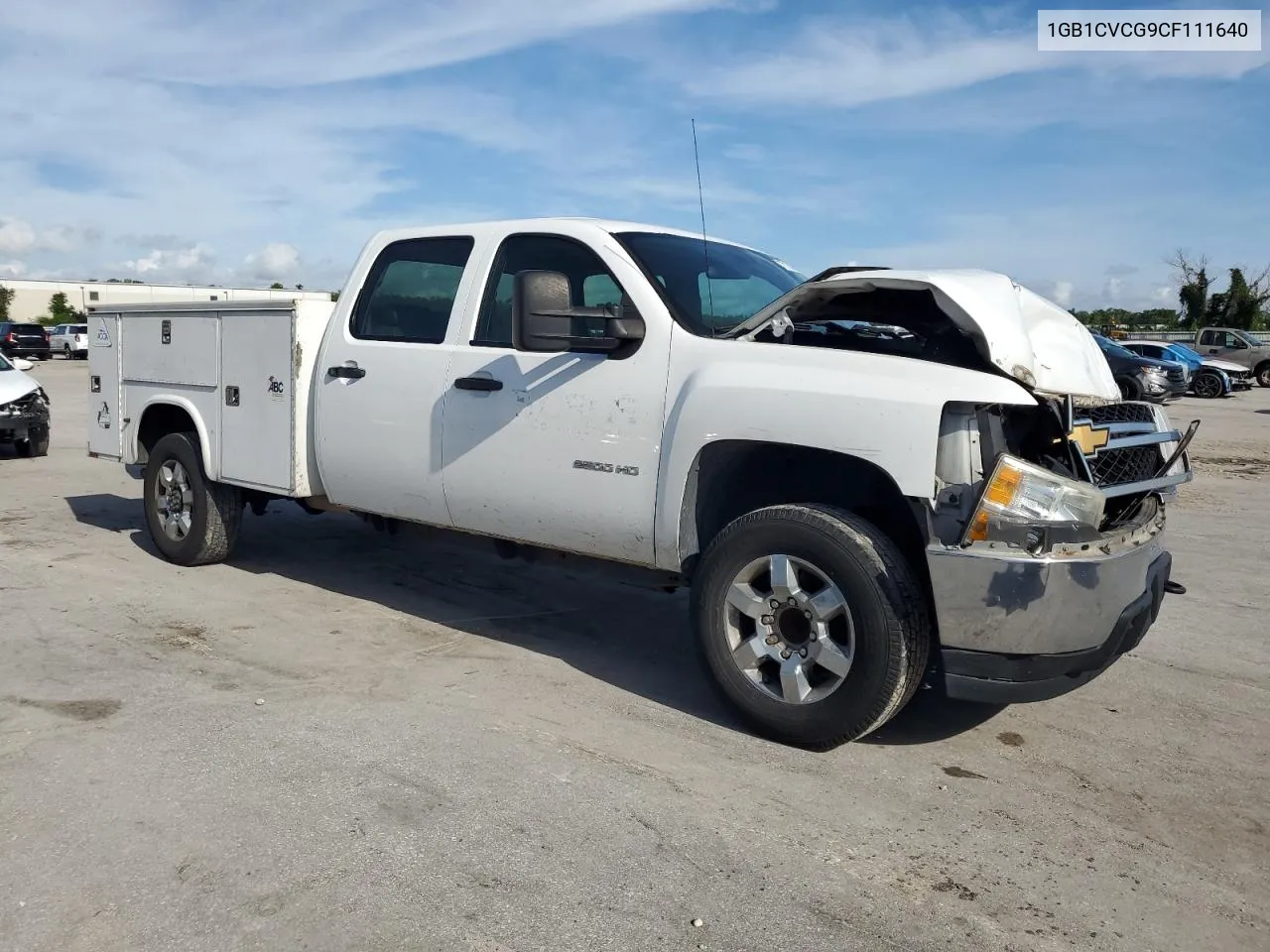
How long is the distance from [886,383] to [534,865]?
1989 mm

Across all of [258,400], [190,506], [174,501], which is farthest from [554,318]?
[174,501]

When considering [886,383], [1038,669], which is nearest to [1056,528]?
[1038,669]

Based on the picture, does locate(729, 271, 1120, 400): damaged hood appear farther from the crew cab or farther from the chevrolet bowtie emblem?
the crew cab

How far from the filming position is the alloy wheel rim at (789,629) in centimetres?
396

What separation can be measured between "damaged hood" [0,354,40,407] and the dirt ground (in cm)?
673

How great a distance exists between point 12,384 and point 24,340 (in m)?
32.6

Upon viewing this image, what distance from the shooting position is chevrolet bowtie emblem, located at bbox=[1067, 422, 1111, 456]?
4.10 meters

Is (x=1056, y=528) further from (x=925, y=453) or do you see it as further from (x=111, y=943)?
(x=111, y=943)

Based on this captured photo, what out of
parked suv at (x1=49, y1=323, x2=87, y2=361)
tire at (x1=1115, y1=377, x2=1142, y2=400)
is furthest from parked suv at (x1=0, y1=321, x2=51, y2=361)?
tire at (x1=1115, y1=377, x2=1142, y2=400)

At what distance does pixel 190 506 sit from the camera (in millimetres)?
6910

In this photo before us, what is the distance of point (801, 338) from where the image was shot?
15.5ft

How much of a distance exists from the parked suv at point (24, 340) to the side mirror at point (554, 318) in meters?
40.9

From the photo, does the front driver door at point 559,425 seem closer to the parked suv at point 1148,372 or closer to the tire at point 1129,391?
the tire at point 1129,391

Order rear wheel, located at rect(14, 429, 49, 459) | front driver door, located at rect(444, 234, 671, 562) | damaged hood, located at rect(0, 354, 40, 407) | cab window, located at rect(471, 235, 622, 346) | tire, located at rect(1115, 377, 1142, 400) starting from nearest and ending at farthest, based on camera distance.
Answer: front driver door, located at rect(444, 234, 671, 562), cab window, located at rect(471, 235, 622, 346), tire, located at rect(1115, 377, 1142, 400), damaged hood, located at rect(0, 354, 40, 407), rear wheel, located at rect(14, 429, 49, 459)
